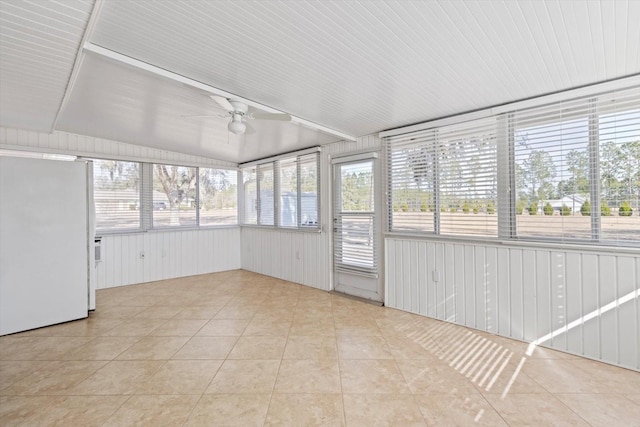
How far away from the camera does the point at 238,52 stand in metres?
2.10

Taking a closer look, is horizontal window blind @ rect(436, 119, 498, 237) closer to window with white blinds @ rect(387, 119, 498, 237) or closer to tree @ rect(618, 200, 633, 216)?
window with white blinds @ rect(387, 119, 498, 237)

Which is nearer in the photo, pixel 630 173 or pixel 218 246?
pixel 630 173

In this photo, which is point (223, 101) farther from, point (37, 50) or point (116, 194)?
point (116, 194)

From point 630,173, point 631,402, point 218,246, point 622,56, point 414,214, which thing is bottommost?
point 631,402

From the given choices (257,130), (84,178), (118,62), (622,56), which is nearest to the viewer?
(622,56)

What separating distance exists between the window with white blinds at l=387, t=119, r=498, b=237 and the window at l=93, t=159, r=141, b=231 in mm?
4557

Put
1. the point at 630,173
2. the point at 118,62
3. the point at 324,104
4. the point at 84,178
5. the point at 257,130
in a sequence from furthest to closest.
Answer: the point at 257,130 < the point at 84,178 < the point at 324,104 < the point at 630,173 < the point at 118,62

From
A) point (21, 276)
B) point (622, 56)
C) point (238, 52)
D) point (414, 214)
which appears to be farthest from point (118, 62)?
point (622, 56)

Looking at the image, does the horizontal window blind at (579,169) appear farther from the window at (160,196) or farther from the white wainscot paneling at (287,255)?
the window at (160,196)

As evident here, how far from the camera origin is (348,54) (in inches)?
82.6

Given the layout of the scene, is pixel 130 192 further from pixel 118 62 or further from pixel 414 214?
pixel 414 214

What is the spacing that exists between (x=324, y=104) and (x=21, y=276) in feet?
12.6

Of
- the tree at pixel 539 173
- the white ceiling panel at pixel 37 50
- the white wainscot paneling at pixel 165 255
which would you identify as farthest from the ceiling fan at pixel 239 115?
the white wainscot paneling at pixel 165 255

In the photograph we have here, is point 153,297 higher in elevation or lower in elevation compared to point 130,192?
lower
